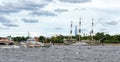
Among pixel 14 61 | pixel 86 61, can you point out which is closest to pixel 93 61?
pixel 86 61

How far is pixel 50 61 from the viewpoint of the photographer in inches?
3885

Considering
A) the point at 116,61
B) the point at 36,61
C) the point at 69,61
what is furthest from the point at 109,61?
the point at 36,61

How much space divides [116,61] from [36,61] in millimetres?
16833

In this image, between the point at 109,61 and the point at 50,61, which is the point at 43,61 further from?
the point at 109,61

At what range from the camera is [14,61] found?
97.1 metres

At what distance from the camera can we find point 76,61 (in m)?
100

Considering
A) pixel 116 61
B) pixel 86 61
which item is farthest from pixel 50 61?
pixel 116 61

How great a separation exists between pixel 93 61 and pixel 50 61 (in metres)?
9.10

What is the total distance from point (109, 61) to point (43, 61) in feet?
45.6

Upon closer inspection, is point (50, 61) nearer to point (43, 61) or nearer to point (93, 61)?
point (43, 61)

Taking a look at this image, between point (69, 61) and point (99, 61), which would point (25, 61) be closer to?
point (69, 61)

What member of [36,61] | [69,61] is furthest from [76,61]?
[36,61]

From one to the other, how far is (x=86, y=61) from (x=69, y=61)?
384cm

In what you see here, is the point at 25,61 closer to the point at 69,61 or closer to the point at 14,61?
the point at 14,61
